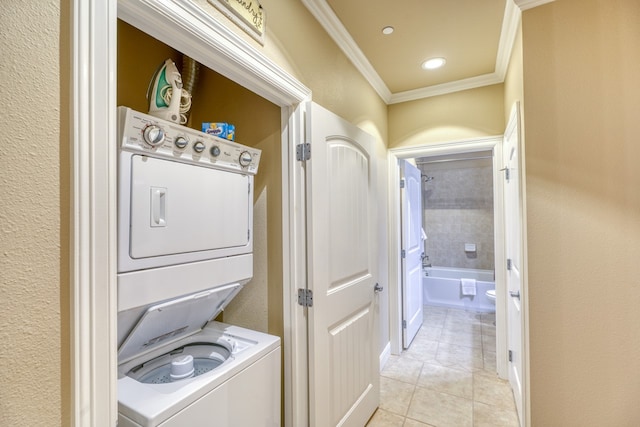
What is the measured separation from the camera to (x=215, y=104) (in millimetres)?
1683

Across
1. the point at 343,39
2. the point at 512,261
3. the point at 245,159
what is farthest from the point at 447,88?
the point at 245,159

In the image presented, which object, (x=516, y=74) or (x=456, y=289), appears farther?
(x=456, y=289)

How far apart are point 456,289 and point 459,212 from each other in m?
1.28

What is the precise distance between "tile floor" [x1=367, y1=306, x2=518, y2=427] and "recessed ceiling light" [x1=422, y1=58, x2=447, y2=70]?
2.56 metres

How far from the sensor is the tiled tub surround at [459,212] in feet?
15.4

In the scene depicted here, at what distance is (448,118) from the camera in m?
2.64

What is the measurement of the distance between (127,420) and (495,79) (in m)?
3.11

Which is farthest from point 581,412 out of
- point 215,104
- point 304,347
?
point 215,104

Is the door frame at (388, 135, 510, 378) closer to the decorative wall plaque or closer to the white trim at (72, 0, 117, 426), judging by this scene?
the decorative wall plaque

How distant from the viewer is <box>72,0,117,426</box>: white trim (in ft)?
2.02

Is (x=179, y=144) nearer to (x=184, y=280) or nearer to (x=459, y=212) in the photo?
(x=184, y=280)

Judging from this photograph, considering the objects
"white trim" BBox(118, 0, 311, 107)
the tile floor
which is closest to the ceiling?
"white trim" BBox(118, 0, 311, 107)

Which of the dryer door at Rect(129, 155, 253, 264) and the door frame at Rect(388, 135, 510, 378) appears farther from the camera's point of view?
the door frame at Rect(388, 135, 510, 378)

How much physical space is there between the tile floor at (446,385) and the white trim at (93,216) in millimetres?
1879
